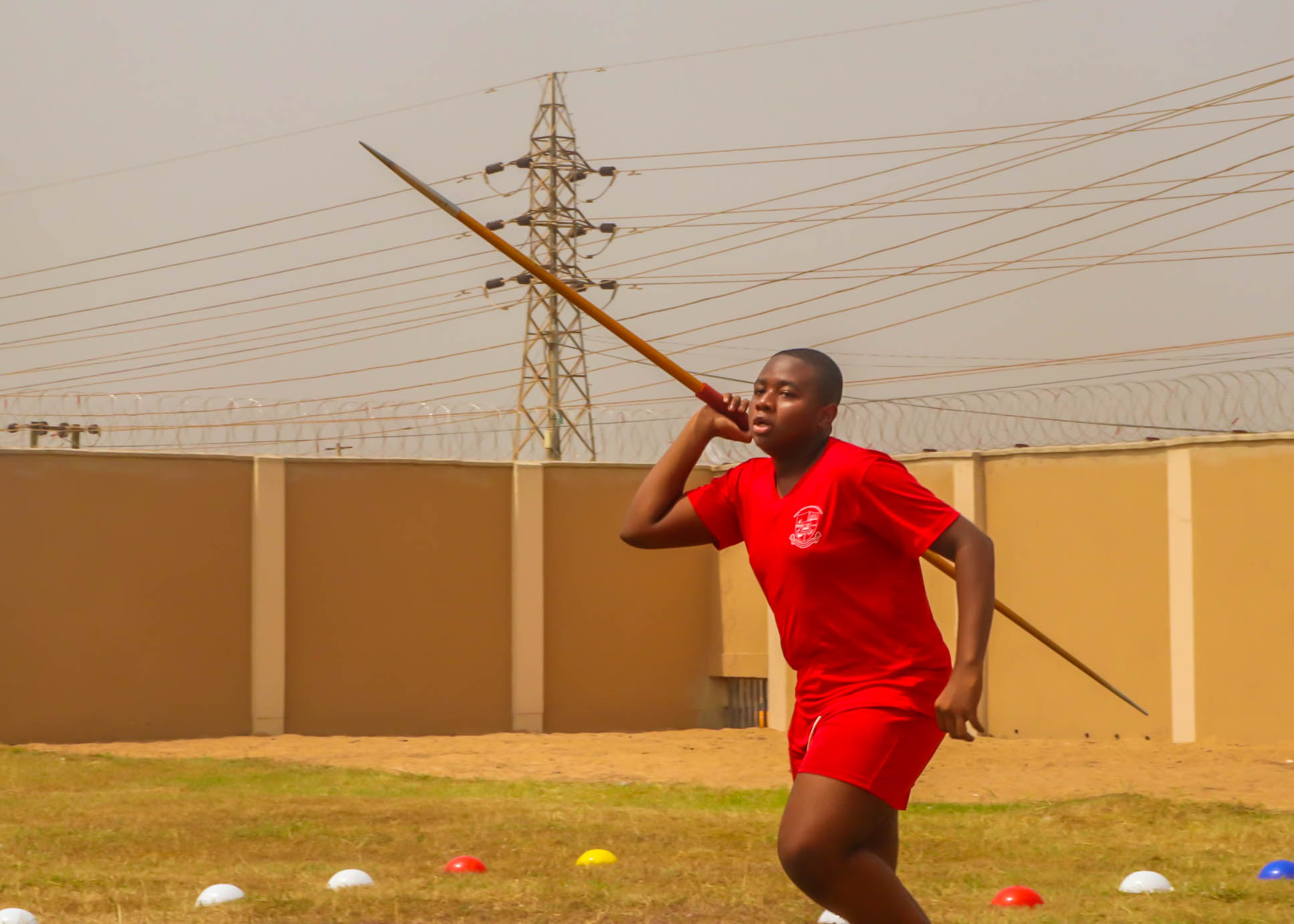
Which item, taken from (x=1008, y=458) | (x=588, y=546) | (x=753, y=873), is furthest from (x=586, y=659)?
(x=753, y=873)

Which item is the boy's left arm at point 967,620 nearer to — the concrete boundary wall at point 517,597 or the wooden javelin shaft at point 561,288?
the wooden javelin shaft at point 561,288

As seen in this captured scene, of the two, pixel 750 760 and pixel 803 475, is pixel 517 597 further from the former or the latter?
pixel 803 475

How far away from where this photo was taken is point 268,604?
15445 mm

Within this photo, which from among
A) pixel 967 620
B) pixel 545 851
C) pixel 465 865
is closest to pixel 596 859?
pixel 545 851

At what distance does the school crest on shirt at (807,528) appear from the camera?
3.96 m

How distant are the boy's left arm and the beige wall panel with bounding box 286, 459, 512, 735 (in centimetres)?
1247

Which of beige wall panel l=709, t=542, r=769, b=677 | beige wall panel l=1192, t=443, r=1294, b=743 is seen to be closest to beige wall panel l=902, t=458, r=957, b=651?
beige wall panel l=709, t=542, r=769, b=677

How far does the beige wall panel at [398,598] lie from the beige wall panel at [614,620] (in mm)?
529

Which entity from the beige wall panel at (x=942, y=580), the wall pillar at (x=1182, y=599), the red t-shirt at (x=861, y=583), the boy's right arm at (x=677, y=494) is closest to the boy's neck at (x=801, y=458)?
the red t-shirt at (x=861, y=583)

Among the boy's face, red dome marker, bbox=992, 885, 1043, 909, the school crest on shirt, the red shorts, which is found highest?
the boy's face

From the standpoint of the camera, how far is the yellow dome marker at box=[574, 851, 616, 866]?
24.4ft

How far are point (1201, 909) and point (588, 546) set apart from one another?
1104cm

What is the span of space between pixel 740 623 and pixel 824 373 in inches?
511

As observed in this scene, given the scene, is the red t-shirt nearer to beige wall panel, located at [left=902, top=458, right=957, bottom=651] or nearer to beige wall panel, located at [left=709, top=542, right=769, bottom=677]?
beige wall panel, located at [left=902, top=458, right=957, bottom=651]
